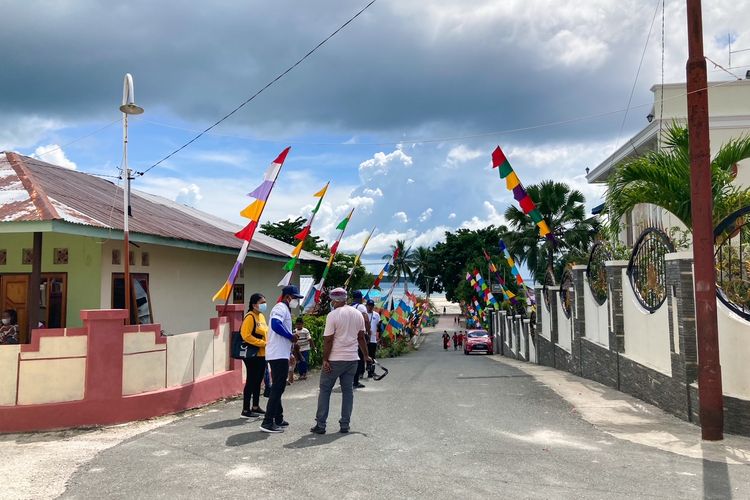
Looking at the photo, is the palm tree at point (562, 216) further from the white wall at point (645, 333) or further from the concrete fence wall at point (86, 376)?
the concrete fence wall at point (86, 376)

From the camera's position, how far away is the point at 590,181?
22688 mm

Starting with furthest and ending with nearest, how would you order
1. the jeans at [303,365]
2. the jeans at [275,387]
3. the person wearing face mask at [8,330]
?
the jeans at [303,365]
the person wearing face mask at [8,330]
the jeans at [275,387]

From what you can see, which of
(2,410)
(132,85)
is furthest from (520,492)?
(132,85)

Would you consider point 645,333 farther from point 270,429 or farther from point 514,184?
point 270,429

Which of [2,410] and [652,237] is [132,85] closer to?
[2,410]

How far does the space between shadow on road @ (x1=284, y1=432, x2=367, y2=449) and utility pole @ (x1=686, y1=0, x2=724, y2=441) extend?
4011mm

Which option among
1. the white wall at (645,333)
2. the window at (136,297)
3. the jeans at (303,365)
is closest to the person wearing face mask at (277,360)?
the window at (136,297)

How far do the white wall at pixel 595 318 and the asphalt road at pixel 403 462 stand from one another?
4.14m

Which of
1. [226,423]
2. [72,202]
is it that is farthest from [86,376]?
[72,202]

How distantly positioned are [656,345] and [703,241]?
113 inches

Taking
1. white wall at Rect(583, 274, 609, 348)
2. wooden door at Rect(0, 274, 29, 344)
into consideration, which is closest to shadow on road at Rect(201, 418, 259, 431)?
wooden door at Rect(0, 274, 29, 344)

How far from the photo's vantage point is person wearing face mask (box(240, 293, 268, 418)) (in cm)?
789

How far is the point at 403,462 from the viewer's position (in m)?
5.71

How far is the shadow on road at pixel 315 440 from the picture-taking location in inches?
254
